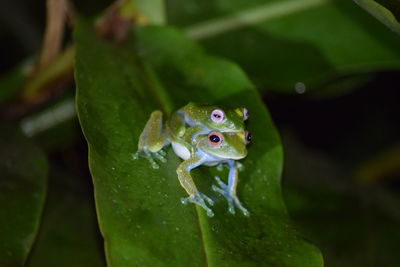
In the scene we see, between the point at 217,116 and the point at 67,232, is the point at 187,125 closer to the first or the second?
the point at 217,116

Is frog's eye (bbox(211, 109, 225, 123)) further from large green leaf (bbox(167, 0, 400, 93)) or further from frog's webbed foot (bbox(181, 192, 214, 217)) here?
large green leaf (bbox(167, 0, 400, 93))

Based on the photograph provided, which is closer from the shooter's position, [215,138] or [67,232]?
[215,138]

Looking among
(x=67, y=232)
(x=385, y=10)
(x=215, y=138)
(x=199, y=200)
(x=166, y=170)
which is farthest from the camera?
(x=67, y=232)

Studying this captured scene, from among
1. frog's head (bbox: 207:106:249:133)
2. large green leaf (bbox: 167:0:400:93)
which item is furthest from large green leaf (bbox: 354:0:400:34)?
large green leaf (bbox: 167:0:400:93)

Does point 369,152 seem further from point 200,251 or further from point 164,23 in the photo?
point 200,251

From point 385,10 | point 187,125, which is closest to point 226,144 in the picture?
point 187,125

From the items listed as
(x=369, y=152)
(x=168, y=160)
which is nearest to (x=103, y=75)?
(x=168, y=160)
